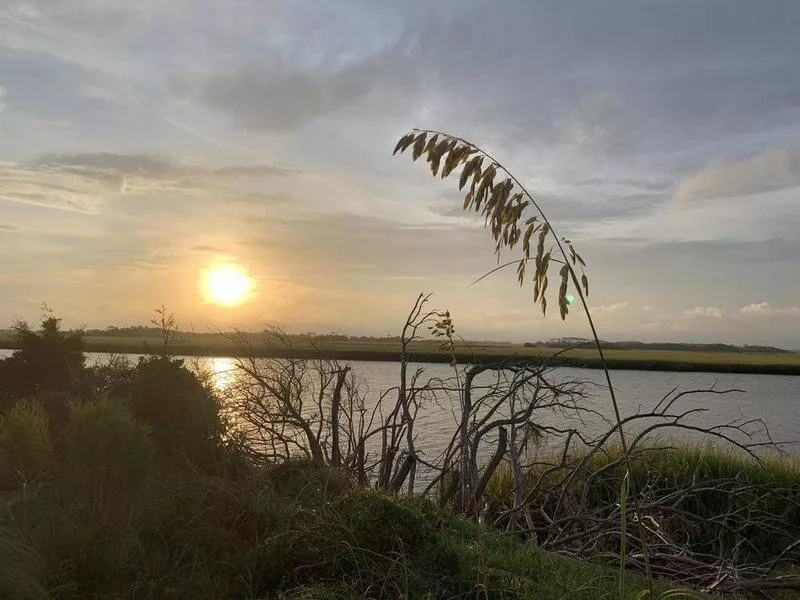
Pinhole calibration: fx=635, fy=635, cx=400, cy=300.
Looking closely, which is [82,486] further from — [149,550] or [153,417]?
[153,417]

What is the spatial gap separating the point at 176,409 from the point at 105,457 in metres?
2.10

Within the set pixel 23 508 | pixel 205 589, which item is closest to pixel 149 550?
pixel 205 589

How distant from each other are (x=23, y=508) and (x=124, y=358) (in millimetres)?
5631

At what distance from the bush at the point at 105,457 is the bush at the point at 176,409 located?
1.59m

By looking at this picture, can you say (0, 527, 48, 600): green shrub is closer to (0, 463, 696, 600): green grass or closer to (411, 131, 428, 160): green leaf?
→ (0, 463, 696, 600): green grass

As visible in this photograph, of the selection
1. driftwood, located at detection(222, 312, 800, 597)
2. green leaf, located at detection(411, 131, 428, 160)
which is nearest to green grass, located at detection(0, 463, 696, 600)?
driftwood, located at detection(222, 312, 800, 597)

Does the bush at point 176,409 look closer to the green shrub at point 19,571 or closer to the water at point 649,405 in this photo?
the water at point 649,405

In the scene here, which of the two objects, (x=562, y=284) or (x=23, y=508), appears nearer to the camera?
(x=562, y=284)

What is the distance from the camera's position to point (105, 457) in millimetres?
6133

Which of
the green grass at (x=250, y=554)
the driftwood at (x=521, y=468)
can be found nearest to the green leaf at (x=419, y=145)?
the green grass at (x=250, y=554)

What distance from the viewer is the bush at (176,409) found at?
8008 mm

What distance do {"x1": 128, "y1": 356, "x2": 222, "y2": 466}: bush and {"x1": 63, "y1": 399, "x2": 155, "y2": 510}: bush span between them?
5.21 feet

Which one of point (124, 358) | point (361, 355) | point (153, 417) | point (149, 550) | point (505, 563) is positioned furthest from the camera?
point (361, 355)

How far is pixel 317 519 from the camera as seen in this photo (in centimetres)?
543
